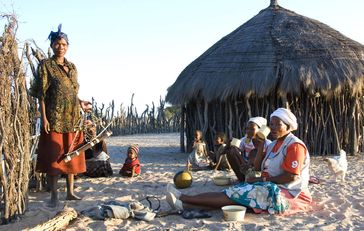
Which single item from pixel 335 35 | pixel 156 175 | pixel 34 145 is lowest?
pixel 156 175

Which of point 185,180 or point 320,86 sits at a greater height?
point 320,86

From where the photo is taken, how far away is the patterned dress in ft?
15.3

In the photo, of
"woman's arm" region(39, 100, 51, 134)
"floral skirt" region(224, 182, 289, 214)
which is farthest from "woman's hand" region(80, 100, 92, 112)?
"floral skirt" region(224, 182, 289, 214)

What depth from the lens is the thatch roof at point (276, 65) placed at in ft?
29.8

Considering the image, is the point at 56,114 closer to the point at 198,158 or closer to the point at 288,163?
the point at 288,163

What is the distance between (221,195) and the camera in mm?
4203

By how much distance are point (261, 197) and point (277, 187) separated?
0.18m

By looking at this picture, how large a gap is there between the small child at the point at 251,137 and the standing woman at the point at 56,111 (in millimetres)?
2172

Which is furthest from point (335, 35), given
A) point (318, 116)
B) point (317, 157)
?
point (317, 157)

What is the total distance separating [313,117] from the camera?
9836mm

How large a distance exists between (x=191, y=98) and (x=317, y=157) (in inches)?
117

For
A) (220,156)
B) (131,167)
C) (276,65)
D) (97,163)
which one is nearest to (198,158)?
(220,156)

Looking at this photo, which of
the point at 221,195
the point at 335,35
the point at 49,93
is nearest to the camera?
the point at 221,195

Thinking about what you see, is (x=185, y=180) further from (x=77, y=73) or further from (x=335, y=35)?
(x=335, y=35)
